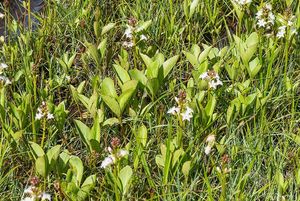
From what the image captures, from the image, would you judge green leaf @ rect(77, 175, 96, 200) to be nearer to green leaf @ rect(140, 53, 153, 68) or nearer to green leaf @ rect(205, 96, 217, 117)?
green leaf @ rect(205, 96, 217, 117)

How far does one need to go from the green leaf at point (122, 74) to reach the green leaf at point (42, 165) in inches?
24.9

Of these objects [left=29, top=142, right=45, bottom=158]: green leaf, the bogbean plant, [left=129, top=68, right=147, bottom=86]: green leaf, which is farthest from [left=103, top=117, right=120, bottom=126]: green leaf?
[left=29, top=142, right=45, bottom=158]: green leaf

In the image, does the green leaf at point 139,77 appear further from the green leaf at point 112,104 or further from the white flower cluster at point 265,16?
the white flower cluster at point 265,16

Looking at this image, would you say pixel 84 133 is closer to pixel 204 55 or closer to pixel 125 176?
pixel 125 176

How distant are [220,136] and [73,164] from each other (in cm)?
65

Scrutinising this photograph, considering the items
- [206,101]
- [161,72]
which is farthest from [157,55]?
[206,101]

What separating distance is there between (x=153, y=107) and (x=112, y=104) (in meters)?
0.25

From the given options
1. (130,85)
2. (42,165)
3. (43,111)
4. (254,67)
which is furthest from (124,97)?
(254,67)

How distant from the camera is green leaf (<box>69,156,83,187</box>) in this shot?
2.30 metres

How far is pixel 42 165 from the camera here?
2.24 metres

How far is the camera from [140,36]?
302 cm

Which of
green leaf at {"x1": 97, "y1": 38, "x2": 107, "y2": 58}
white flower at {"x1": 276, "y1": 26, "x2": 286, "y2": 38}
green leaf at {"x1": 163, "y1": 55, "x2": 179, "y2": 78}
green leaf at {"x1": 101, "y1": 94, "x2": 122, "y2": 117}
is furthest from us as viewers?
green leaf at {"x1": 97, "y1": 38, "x2": 107, "y2": 58}

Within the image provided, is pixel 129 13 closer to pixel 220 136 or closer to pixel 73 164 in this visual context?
pixel 220 136

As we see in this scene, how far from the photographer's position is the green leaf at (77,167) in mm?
2297
